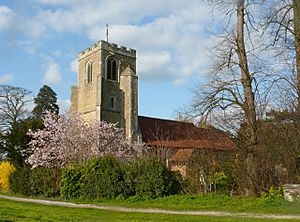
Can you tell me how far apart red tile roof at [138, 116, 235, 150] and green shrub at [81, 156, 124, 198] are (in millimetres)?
3961

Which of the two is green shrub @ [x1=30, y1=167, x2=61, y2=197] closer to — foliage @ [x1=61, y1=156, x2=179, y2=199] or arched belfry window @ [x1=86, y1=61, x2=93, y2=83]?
foliage @ [x1=61, y1=156, x2=179, y2=199]

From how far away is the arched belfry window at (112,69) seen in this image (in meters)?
44.3

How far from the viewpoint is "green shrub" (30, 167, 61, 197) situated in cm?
2156

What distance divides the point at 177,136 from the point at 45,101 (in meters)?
29.1

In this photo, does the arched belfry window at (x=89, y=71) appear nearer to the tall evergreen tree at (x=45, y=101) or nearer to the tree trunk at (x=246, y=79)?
the tall evergreen tree at (x=45, y=101)

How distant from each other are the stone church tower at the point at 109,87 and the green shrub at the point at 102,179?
22.0 metres

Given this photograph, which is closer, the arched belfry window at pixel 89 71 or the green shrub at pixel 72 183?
the green shrub at pixel 72 183

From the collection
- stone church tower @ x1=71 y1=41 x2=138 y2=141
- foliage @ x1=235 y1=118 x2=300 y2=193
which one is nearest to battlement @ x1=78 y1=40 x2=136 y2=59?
stone church tower @ x1=71 y1=41 x2=138 y2=141

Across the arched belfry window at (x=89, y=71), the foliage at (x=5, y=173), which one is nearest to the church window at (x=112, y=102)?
the arched belfry window at (x=89, y=71)

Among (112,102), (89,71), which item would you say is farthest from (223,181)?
(89,71)

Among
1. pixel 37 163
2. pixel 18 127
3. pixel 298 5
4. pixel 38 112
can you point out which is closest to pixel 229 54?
pixel 298 5

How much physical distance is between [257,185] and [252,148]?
139cm

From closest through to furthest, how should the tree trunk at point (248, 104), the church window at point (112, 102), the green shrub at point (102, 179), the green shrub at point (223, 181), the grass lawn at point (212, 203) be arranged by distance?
the grass lawn at point (212, 203), the tree trunk at point (248, 104), the green shrub at point (223, 181), the green shrub at point (102, 179), the church window at point (112, 102)

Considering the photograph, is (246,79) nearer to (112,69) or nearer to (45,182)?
(45,182)
